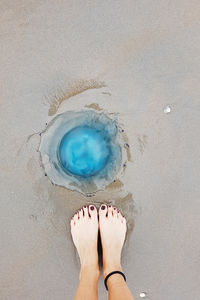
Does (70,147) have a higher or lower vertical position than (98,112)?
lower

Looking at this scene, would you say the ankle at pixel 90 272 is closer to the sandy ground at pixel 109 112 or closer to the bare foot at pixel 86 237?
the bare foot at pixel 86 237

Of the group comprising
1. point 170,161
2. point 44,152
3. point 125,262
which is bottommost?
point 125,262

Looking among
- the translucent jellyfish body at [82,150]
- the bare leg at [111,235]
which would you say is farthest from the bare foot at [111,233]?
the translucent jellyfish body at [82,150]

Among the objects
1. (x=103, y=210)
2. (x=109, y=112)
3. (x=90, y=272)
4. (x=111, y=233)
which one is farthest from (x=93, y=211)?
(x=109, y=112)

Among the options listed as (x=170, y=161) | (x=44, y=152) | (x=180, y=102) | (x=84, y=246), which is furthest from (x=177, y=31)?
(x=84, y=246)

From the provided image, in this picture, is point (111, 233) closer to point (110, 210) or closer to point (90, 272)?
point (110, 210)

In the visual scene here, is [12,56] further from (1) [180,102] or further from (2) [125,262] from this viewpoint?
(2) [125,262]

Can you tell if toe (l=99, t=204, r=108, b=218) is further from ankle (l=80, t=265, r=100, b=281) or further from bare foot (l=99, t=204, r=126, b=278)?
ankle (l=80, t=265, r=100, b=281)
